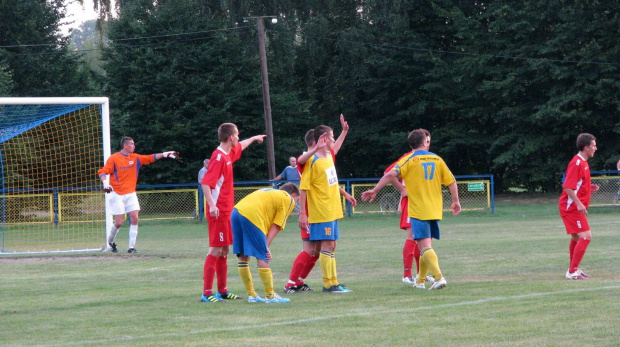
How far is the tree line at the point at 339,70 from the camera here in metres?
37.2

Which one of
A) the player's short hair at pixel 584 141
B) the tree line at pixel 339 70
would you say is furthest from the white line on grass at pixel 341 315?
the tree line at pixel 339 70

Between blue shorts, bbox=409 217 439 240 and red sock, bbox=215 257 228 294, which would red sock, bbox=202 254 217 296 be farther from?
blue shorts, bbox=409 217 439 240

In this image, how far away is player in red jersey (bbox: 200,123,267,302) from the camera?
8742 mm

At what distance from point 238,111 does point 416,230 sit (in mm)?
31248

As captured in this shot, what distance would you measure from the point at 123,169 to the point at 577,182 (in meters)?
8.83

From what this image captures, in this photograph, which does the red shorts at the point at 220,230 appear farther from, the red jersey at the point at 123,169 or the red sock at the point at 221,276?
the red jersey at the point at 123,169

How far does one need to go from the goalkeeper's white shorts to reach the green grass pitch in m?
0.86

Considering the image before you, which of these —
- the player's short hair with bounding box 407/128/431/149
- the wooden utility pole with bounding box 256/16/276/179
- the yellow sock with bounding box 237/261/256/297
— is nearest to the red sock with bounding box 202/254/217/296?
the yellow sock with bounding box 237/261/256/297

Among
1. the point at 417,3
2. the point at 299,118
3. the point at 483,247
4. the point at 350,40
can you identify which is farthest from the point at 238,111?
the point at 483,247

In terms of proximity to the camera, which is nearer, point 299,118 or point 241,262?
point 241,262

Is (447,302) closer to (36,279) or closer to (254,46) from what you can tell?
(36,279)

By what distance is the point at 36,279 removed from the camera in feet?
38.3

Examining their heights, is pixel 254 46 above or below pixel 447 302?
above

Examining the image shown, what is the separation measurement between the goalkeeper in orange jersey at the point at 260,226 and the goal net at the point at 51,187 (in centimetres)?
1261
